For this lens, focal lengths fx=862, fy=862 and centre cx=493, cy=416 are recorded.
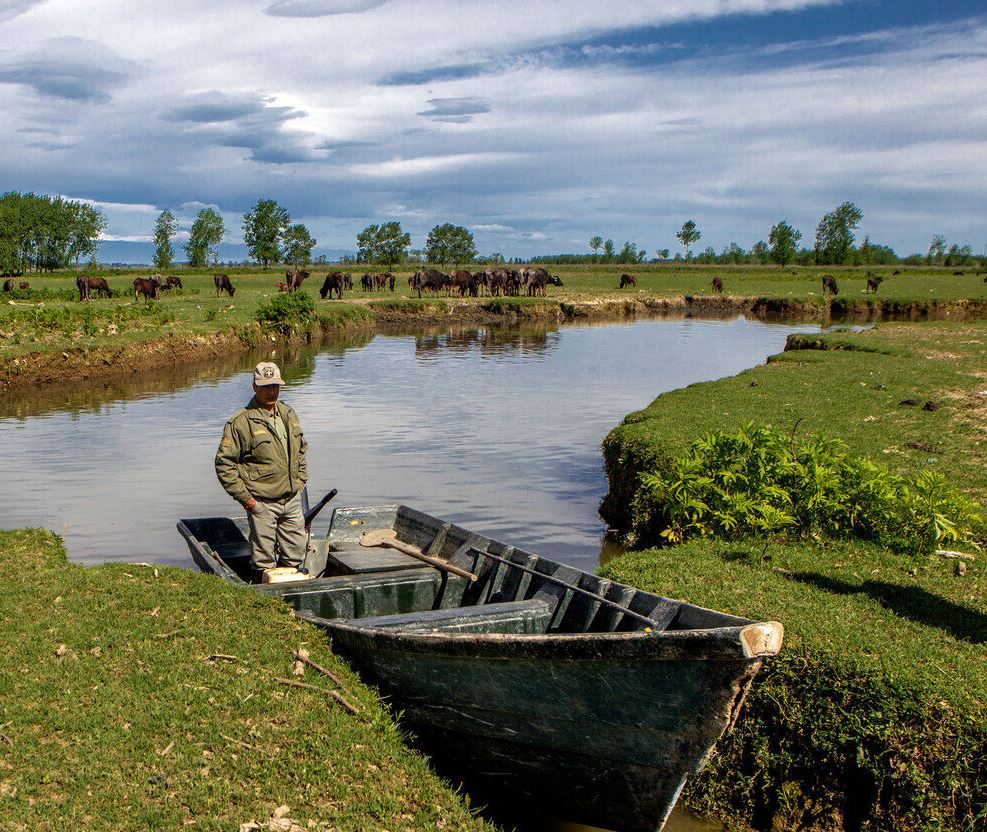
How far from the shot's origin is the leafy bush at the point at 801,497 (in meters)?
8.87

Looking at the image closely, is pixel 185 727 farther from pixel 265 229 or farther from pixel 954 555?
pixel 265 229

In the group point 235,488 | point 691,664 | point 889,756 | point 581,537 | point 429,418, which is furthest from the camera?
point 429,418

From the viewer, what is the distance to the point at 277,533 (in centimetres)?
893

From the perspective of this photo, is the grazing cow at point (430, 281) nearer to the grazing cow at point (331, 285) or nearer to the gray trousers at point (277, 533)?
the grazing cow at point (331, 285)

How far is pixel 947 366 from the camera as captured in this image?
69.8 ft

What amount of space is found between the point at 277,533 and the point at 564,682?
172 inches

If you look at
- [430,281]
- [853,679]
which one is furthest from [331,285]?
[853,679]

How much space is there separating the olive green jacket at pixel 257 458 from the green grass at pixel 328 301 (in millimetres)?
21104

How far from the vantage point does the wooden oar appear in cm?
848

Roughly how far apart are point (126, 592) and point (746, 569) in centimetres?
587

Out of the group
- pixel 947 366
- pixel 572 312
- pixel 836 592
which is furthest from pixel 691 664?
pixel 572 312

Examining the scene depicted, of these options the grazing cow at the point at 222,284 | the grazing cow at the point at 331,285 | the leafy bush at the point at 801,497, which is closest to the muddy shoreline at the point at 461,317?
the grazing cow at the point at 331,285

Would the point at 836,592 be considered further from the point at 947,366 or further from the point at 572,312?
the point at 572,312

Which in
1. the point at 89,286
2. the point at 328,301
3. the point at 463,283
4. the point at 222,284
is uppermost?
the point at 463,283
